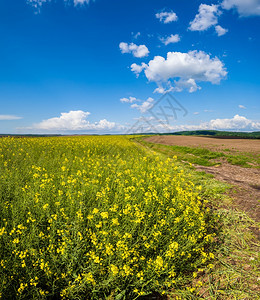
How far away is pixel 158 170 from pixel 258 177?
577 cm

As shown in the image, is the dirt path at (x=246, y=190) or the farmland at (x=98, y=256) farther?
the dirt path at (x=246, y=190)

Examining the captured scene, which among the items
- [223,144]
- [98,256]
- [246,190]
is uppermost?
[223,144]

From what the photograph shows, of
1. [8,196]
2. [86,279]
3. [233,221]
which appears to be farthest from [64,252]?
[233,221]

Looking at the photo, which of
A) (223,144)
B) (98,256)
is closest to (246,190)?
(98,256)

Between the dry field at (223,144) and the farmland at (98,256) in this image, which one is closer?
the farmland at (98,256)

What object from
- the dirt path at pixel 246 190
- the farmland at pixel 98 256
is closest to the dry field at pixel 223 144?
the dirt path at pixel 246 190

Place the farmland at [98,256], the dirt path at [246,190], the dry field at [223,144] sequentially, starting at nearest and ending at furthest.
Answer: the farmland at [98,256] < the dirt path at [246,190] < the dry field at [223,144]

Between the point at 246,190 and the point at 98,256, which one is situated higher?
the point at 98,256

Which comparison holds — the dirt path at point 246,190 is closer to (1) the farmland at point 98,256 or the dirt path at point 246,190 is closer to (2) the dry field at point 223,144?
(1) the farmland at point 98,256

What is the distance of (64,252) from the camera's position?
2.41m

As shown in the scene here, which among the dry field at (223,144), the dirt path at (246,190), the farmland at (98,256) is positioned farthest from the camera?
the dry field at (223,144)

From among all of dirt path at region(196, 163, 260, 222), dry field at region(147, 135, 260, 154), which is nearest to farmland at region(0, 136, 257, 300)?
dirt path at region(196, 163, 260, 222)

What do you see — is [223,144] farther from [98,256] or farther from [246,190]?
[98,256]

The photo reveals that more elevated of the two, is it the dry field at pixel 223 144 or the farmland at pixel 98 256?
the dry field at pixel 223 144
